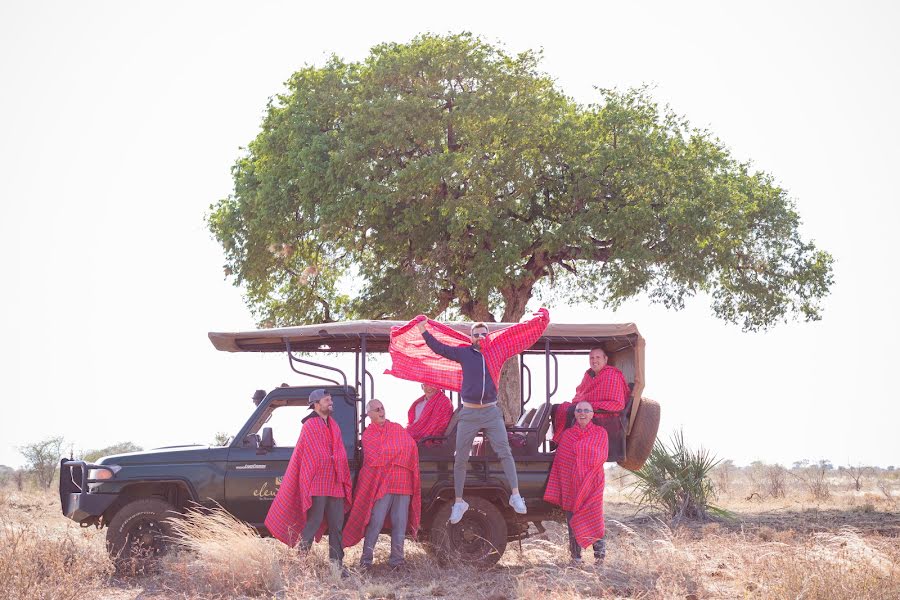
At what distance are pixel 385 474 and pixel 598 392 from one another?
2.56m

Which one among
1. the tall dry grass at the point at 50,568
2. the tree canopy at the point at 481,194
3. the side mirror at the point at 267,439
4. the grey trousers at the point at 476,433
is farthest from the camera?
the tree canopy at the point at 481,194

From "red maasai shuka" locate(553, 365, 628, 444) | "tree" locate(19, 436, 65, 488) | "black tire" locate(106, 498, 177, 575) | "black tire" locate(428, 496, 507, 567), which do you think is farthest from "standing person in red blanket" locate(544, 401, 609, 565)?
"tree" locate(19, 436, 65, 488)

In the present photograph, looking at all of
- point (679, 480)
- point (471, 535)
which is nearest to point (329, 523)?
point (471, 535)

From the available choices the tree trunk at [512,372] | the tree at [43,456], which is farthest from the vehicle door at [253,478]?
the tree at [43,456]

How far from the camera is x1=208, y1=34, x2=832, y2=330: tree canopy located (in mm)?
21359

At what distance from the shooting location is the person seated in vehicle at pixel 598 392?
11.6 m

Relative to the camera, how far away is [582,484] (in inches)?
435

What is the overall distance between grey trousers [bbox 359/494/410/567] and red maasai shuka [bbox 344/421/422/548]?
9 cm

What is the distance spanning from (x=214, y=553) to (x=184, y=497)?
147cm

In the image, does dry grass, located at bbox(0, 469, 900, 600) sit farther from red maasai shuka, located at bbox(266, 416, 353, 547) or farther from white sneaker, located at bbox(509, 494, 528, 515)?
white sneaker, located at bbox(509, 494, 528, 515)

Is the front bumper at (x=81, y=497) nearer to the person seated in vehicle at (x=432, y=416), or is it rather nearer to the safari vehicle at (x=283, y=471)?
the safari vehicle at (x=283, y=471)

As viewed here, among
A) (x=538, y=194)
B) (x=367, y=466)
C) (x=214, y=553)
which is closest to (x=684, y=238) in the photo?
(x=538, y=194)

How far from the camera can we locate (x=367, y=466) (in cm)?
1098

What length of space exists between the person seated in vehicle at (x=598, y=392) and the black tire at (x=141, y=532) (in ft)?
14.0
